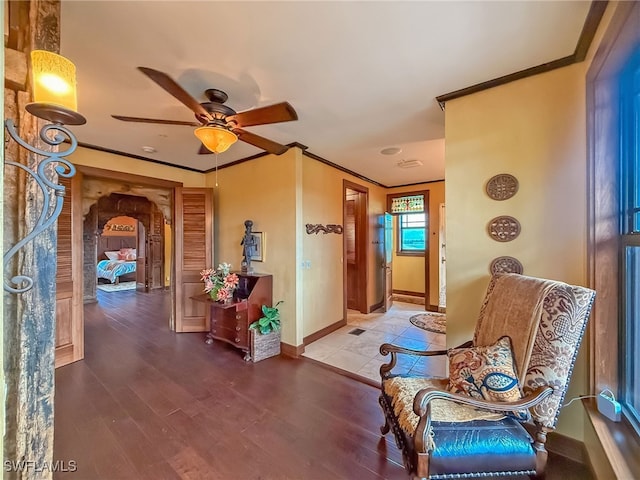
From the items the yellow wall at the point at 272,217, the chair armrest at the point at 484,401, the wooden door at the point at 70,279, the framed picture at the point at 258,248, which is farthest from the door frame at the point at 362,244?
the wooden door at the point at 70,279

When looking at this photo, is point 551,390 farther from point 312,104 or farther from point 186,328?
point 186,328

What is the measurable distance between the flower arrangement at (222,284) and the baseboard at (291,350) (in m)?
0.87

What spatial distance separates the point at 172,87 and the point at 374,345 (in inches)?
131

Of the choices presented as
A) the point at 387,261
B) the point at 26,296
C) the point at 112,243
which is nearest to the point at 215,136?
the point at 26,296

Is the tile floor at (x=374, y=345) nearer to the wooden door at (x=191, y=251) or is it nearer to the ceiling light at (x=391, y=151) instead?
the wooden door at (x=191, y=251)

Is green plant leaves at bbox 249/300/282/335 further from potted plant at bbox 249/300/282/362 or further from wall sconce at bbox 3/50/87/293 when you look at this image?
wall sconce at bbox 3/50/87/293

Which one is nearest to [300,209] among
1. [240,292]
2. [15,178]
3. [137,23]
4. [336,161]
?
[336,161]

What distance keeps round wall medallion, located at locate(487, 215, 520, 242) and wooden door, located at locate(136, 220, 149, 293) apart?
763cm

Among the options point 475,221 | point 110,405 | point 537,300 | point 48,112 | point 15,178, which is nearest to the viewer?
point 48,112

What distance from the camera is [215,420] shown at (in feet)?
6.46

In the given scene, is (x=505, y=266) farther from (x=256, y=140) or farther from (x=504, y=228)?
(x=256, y=140)

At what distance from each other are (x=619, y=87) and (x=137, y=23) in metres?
2.62

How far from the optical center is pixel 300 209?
10.5 ft

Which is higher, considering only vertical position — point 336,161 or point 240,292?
point 336,161
